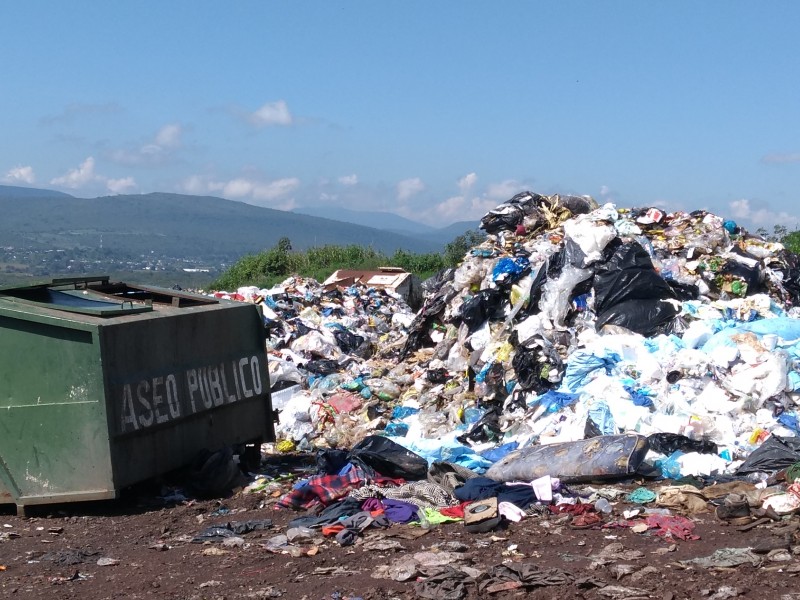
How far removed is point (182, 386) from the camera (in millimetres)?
6324

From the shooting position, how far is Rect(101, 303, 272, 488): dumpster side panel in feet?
18.9

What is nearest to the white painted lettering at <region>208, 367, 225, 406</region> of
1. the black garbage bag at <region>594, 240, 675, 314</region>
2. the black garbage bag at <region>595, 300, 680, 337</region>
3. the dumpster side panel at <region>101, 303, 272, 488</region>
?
the dumpster side panel at <region>101, 303, 272, 488</region>

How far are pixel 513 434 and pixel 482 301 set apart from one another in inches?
99.6

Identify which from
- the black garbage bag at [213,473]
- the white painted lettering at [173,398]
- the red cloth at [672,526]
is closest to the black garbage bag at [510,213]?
the black garbage bag at [213,473]

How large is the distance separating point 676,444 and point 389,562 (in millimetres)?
2960

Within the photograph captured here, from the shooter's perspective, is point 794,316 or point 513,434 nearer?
point 513,434

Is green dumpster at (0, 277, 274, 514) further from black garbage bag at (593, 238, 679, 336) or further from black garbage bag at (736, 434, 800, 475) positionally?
black garbage bag at (593, 238, 679, 336)

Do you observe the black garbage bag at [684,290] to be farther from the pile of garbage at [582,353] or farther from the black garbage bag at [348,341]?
the black garbage bag at [348,341]

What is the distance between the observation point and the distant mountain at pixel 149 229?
95.6m

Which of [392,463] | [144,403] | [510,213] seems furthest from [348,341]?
[144,403]

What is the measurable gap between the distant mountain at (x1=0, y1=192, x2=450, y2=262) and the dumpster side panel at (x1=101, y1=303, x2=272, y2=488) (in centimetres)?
6709

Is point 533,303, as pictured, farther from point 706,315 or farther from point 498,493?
point 498,493

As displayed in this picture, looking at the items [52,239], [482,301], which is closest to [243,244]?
[52,239]

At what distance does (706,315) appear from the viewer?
896 centimetres
